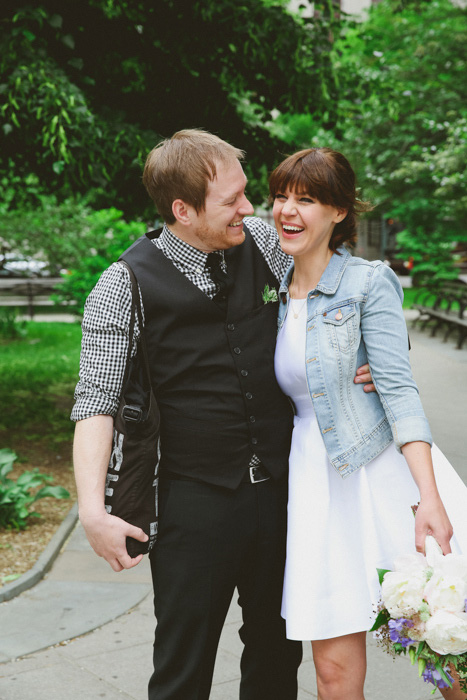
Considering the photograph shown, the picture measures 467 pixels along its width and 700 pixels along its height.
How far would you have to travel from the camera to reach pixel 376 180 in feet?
78.3

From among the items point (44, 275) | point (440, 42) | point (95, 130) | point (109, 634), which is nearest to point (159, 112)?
point (95, 130)

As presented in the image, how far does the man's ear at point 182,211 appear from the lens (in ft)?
7.75

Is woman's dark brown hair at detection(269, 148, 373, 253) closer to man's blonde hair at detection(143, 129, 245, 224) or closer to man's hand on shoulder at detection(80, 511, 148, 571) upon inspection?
man's blonde hair at detection(143, 129, 245, 224)

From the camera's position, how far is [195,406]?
2395 millimetres

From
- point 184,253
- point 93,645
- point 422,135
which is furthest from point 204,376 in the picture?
point 422,135

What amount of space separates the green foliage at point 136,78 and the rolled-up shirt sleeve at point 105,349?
387 centimetres

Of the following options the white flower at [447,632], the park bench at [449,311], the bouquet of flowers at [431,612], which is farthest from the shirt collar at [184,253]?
the park bench at [449,311]

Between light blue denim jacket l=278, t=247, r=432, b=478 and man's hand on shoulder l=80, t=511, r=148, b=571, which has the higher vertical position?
light blue denim jacket l=278, t=247, r=432, b=478

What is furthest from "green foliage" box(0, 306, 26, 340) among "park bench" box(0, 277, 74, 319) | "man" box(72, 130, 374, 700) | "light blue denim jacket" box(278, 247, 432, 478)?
"light blue denim jacket" box(278, 247, 432, 478)

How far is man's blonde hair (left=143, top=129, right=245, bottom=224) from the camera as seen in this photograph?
7.60 ft

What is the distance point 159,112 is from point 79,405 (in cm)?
558

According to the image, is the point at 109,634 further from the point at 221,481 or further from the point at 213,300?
the point at 213,300

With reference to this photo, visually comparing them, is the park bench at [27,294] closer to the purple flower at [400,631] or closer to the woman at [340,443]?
the woman at [340,443]

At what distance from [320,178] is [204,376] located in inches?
25.9
